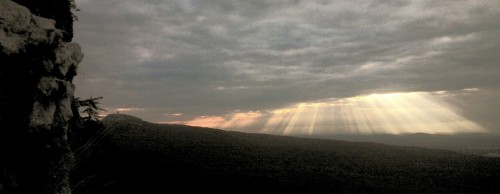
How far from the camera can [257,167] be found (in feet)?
67.5

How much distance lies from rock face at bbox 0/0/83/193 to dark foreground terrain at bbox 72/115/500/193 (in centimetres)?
780

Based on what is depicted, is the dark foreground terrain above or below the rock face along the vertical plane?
below

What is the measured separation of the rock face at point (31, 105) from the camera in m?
3.83

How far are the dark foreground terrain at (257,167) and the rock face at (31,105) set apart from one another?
25.6 ft

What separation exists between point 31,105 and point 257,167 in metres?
17.0

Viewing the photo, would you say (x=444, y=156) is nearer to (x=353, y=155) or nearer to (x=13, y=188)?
(x=353, y=155)

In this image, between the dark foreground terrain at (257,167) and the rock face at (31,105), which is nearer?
the rock face at (31,105)

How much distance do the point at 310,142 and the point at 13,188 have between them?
29.2 metres

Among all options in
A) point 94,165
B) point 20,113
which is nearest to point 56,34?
point 20,113

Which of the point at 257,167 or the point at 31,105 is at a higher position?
the point at 31,105

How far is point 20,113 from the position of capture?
158 inches

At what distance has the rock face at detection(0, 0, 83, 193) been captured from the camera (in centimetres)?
383

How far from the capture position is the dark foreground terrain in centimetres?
1603

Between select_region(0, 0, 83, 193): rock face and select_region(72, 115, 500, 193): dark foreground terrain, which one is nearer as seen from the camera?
select_region(0, 0, 83, 193): rock face
